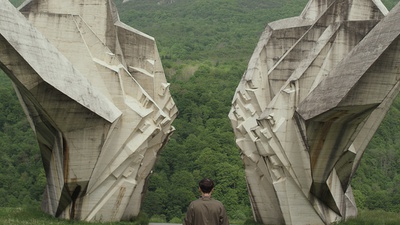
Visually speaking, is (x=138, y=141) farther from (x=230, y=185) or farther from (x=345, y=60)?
(x=230, y=185)

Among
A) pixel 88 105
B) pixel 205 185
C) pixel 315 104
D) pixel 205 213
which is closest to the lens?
pixel 205 213

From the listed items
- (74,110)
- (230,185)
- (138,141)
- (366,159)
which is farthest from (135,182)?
(366,159)

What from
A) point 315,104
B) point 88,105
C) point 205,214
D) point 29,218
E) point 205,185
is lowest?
point 29,218

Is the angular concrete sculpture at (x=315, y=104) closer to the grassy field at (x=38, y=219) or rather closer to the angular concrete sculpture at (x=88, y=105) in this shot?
the grassy field at (x=38, y=219)

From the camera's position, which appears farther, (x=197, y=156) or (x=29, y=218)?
(x=197, y=156)

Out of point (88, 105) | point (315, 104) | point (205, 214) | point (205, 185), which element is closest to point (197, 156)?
point (88, 105)

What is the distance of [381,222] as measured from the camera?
22.2m

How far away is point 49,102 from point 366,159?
115 ft

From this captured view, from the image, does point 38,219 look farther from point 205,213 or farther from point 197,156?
A: point 197,156

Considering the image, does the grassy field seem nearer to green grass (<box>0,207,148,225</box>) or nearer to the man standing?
green grass (<box>0,207,148,225</box>)

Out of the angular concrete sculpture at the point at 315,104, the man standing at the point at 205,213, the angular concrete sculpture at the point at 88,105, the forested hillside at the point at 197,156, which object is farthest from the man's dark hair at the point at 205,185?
the forested hillside at the point at 197,156

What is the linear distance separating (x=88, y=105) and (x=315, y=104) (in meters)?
5.72

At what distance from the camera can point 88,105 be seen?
22.6 meters

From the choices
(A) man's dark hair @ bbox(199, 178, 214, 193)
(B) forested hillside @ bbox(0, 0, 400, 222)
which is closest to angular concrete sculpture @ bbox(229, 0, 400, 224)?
(A) man's dark hair @ bbox(199, 178, 214, 193)
